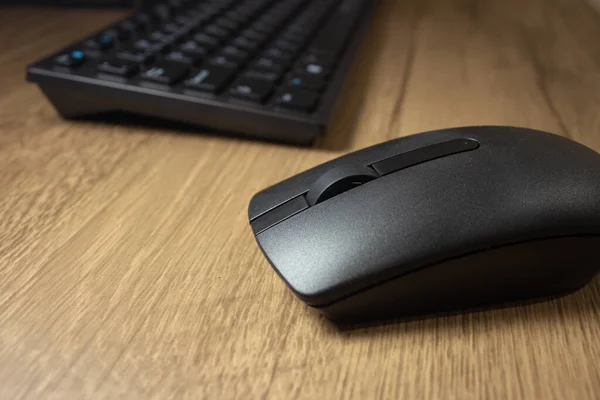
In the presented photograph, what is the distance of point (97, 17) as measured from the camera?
31.5 inches

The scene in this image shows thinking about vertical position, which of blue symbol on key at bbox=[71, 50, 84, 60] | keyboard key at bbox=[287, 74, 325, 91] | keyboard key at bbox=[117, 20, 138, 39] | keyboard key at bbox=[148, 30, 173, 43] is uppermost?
blue symbol on key at bbox=[71, 50, 84, 60]

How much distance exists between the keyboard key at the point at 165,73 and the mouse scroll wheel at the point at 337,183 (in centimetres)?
20

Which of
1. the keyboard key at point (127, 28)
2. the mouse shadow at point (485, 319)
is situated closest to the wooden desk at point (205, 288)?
the mouse shadow at point (485, 319)

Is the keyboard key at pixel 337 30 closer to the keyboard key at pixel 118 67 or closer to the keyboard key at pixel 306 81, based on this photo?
the keyboard key at pixel 306 81

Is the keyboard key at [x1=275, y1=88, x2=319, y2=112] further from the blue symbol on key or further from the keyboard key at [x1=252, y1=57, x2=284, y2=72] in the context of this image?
the blue symbol on key

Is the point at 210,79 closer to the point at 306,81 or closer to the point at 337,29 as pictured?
the point at 306,81

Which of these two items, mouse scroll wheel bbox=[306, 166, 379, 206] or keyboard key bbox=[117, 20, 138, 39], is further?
keyboard key bbox=[117, 20, 138, 39]

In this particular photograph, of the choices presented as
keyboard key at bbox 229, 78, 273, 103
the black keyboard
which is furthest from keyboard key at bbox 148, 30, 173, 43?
keyboard key at bbox 229, 78, 273, 103

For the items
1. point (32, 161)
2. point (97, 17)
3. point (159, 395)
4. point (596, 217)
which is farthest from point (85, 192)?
point (97, 17)

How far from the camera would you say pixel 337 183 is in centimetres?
27

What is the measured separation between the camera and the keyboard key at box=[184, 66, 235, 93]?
16.5 inches

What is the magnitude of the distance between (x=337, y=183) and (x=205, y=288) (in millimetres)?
88

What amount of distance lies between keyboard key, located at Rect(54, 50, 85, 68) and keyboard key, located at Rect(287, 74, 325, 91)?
0.18 m

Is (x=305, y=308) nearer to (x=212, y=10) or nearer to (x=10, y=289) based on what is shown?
(x=10, y=289)
